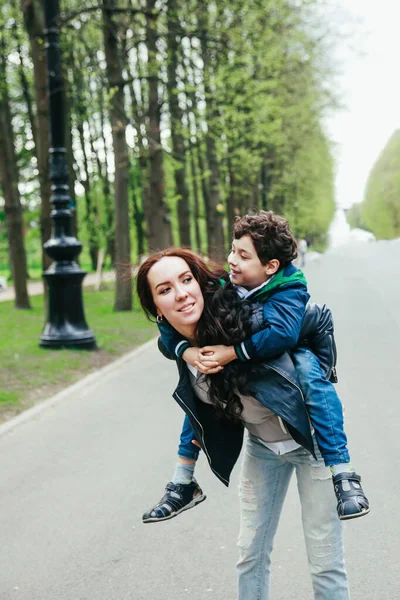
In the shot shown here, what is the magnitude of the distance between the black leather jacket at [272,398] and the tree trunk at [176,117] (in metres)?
10.9

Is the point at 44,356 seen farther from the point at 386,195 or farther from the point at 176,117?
the point at 386,195

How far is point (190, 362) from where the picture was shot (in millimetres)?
2695

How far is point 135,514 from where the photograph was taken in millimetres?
4688

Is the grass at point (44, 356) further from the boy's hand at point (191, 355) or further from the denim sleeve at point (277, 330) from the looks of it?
the denim sleeve at point (277, 330)

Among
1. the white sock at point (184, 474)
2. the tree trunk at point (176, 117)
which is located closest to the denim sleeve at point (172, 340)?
the white sock at point (184, 474)

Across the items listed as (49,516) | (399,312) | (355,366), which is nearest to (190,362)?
(49,516)

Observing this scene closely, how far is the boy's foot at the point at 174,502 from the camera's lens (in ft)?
9.68

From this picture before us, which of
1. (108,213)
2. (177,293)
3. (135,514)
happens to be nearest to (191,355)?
(177,293)

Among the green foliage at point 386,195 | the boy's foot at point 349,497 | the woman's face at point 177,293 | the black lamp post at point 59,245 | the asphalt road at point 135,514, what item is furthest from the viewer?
the green foliage at point 386,195

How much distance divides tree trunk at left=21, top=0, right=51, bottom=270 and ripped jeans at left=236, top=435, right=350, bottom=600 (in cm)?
1108

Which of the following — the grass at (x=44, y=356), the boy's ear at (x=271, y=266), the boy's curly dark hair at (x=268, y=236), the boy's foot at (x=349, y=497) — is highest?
the boy's curly dark hair at (x=268, y=236)

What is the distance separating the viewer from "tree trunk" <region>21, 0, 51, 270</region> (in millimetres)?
13141

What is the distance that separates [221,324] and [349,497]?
71 centimetres

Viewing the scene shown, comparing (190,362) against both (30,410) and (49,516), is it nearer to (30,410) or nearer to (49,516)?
(49,516)
